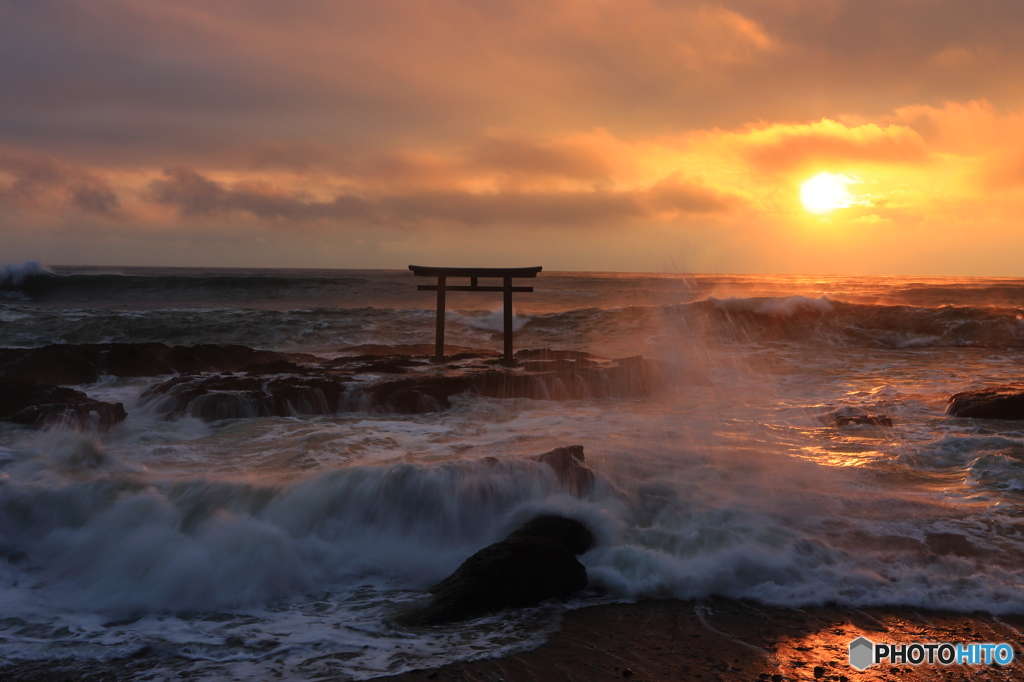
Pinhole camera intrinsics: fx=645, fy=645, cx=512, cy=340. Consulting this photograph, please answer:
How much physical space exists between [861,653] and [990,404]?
7779 mm

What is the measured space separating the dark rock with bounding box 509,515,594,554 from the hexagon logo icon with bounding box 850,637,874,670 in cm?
204

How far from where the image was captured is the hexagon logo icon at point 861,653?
3820 mm

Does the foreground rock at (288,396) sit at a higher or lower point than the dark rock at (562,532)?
higher

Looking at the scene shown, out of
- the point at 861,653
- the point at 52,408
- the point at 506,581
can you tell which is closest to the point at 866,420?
the point at 861,653

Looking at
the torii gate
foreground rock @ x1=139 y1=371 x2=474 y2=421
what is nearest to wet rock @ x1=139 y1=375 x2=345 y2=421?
foreground rock @ x1=139 y1=371 x2=474 y2=421

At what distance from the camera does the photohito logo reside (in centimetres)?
387

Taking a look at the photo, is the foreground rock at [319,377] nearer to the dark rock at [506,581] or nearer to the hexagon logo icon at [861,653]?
the dark rock at [506,581]

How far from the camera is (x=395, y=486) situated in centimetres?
622

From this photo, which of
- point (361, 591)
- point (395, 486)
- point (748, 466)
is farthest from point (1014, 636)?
point (395, 486)

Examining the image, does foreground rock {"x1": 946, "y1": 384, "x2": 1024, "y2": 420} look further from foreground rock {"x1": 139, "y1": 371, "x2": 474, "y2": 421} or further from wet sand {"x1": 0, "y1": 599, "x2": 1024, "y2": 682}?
foreground rock {"x1": 139, "y1": 371, "x2": 474, "y2": 421}

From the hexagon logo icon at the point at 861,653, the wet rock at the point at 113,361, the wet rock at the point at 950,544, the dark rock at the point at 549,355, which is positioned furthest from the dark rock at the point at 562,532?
the wet rock at the point at 113,361

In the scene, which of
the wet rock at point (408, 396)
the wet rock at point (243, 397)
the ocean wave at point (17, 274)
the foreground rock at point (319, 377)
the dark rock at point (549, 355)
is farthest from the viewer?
the ocean wave at point (17, 274)

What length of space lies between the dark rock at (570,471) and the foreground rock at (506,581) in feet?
4.03

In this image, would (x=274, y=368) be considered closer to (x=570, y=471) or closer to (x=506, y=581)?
(x=570, y=471)
